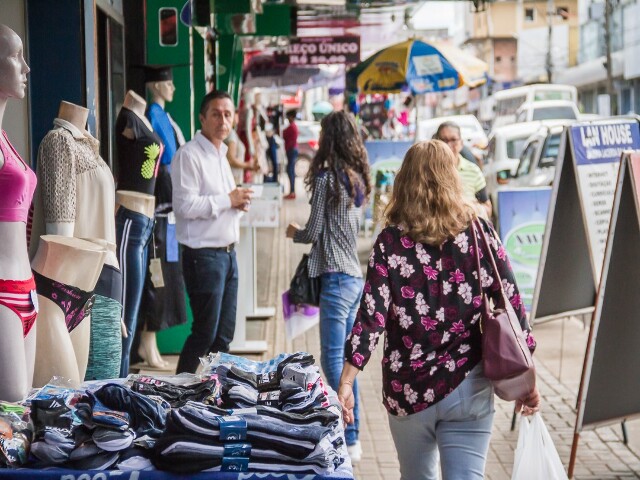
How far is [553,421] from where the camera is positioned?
737cm

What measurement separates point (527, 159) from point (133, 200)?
1417 cm

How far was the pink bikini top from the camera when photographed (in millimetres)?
3645

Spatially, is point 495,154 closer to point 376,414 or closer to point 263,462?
point 376,414

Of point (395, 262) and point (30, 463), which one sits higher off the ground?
point (395, 262)

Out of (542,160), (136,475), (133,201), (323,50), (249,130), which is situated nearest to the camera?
(136,475)

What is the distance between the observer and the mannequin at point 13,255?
3.55m

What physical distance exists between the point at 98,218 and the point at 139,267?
1501 mm

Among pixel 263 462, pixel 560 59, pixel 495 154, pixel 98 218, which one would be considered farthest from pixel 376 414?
pixel 560 59

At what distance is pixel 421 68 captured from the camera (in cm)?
1681

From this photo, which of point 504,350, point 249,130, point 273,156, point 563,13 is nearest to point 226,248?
point 504,350

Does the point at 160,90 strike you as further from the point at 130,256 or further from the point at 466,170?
the point at 466,170

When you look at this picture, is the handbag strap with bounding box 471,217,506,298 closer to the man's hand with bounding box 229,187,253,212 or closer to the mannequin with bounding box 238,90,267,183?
the man's hand with bounding box 229,187,253,212

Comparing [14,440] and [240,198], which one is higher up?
[240,198]

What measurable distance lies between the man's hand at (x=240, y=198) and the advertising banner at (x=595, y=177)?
84.5 inches
